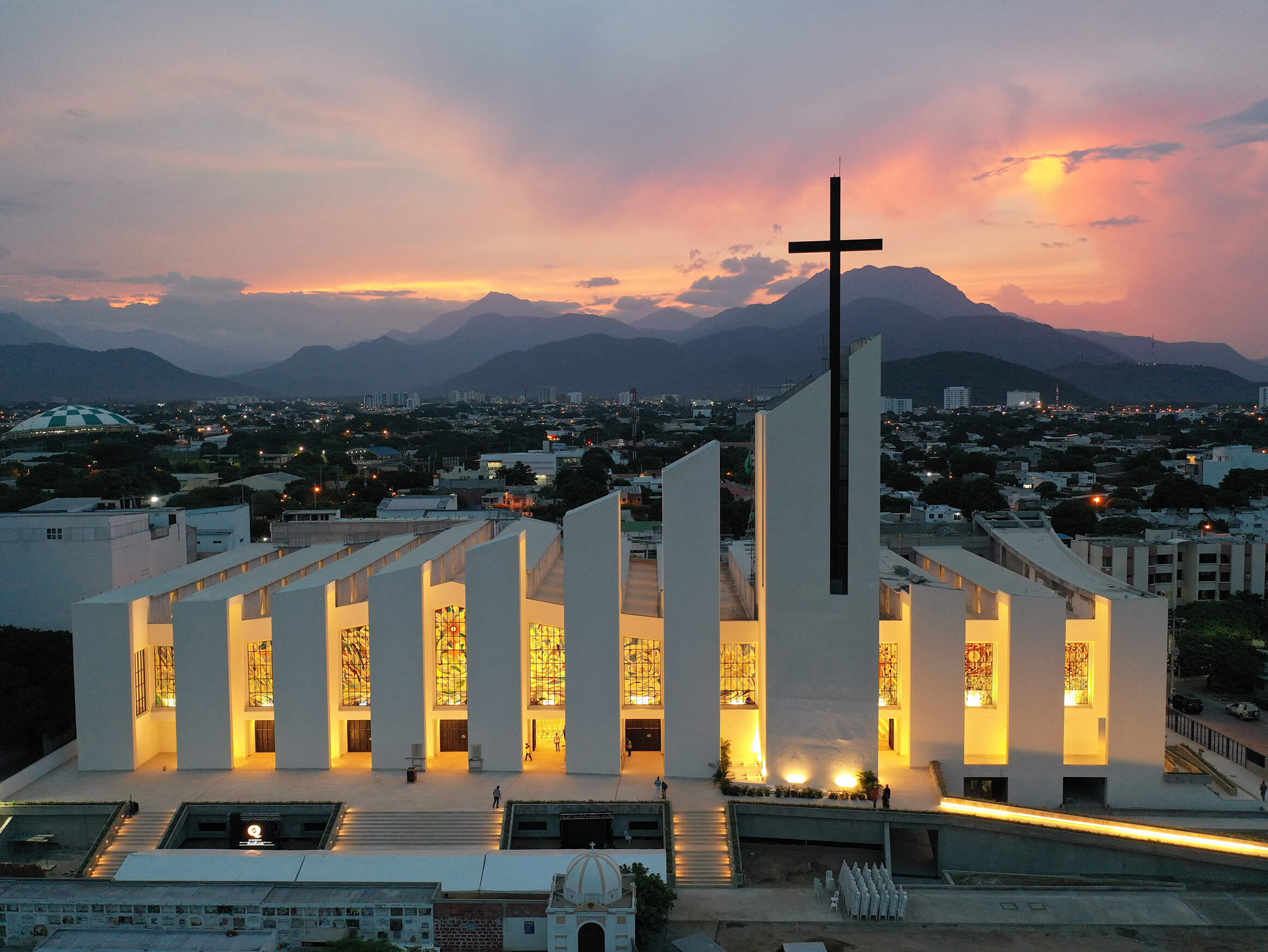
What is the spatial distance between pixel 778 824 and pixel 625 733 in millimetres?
4960

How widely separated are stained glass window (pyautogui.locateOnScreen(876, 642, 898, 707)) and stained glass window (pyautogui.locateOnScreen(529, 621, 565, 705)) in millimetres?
8444

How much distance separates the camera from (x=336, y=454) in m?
120

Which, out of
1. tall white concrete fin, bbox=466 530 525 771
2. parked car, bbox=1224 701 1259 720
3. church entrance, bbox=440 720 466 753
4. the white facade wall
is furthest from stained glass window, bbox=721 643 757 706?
the white facade wall

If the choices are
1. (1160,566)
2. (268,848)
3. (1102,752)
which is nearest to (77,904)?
(268,848)

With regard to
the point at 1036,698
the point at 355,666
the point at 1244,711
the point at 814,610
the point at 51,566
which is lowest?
the point at 1244,711

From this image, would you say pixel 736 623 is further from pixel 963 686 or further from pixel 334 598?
pixel 334 598

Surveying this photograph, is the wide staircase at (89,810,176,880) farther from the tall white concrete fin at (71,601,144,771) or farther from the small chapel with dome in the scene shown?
the small chapel with dome

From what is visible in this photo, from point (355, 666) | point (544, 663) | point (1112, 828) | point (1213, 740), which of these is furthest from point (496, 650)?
point (1213, 740)

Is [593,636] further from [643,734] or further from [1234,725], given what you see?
[1234,725]

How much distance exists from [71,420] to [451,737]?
13891 centimetres

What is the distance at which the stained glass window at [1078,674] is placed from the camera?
24.9 metres

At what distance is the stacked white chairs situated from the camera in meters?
19.1

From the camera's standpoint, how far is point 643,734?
86.0 ft

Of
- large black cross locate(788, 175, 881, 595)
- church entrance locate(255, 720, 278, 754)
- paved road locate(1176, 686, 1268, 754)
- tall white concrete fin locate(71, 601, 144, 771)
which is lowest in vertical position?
paved road locate(1176, 686, 1268, 754)
